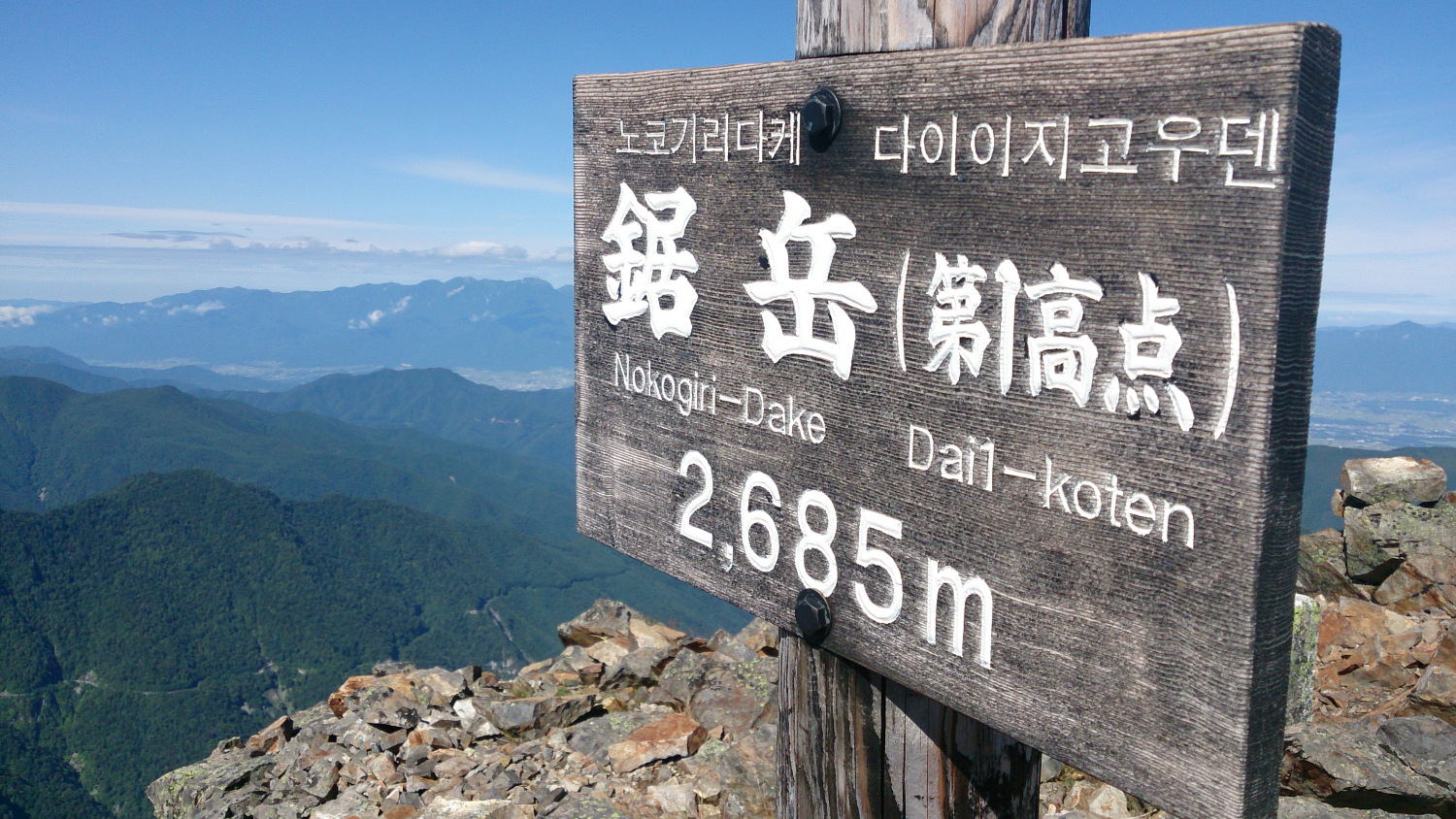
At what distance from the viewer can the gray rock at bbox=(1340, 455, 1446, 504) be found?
9992 mm

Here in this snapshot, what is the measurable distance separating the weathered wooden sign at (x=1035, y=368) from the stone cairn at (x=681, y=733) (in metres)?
3.09

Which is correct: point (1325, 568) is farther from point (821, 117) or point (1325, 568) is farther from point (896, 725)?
point (821, 117)

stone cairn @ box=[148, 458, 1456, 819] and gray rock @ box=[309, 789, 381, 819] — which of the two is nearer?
stone cairn @ box=[148, 458, 1456, 819]

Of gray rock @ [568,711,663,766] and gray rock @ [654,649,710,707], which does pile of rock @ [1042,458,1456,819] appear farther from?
→ gray rock @ [568,711,663,766]

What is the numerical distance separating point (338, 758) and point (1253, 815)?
6743 mm

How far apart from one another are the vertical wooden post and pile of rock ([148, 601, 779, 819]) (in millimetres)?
2777

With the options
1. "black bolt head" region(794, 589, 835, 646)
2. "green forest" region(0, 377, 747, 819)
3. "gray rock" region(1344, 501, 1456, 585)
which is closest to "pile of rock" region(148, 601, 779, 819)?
"black bolt head" region(794, 589, 835, 646)

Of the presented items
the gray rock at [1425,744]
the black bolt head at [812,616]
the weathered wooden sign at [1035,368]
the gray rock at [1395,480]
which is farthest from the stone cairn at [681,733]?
the weathered wooden sign at [1035,368]

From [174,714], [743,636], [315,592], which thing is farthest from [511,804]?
[315,592]

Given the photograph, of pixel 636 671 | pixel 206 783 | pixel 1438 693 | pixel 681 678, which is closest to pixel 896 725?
pixel 681 678

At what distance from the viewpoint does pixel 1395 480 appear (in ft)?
33.1

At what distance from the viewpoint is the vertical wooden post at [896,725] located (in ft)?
7.60

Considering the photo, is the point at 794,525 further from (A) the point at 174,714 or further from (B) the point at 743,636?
(A) the point at 174,714

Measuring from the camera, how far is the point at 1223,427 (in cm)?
165
